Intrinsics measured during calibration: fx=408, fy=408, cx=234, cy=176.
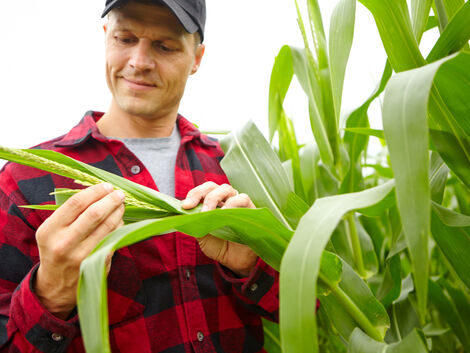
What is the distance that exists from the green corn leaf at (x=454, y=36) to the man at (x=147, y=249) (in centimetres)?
24

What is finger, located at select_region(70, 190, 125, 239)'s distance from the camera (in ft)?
1.21

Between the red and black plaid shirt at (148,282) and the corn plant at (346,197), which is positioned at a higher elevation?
the corn plant at (346,197)

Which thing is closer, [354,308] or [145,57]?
[354,308]

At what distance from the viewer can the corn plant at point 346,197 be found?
0.82ft

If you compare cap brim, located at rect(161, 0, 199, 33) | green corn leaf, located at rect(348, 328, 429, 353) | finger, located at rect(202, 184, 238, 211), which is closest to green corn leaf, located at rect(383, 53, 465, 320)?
green corn leaf, located at rect(348, 328, 429, 353)

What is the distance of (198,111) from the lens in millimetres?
1958

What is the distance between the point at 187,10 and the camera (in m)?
0.76

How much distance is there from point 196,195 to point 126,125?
0.45 metres

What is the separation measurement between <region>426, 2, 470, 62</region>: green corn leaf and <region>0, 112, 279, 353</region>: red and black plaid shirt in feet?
1.25

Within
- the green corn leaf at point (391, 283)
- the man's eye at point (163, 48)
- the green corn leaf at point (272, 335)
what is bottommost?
the green corn leaf at point (272, 335)

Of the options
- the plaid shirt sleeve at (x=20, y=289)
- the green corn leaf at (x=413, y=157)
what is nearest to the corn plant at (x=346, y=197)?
the green corn leaf at (x=413, y=157)

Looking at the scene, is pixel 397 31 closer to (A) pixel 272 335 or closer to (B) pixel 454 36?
(B) pixel 454 36

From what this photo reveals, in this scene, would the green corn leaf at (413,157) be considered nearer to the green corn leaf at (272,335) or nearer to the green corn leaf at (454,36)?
the green corn leaf at (454,36)

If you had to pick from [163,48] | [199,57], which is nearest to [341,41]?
[163,48]
